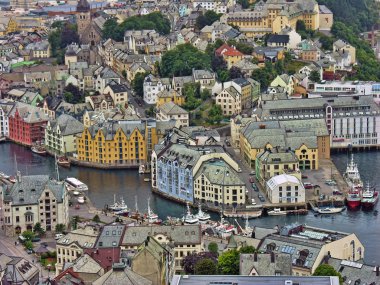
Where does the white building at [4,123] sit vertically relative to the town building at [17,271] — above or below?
below

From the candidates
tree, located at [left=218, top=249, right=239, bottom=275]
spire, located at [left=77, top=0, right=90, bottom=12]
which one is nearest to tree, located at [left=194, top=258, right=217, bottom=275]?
tree, located at [left=218, top=249, right=239, bottom=275]


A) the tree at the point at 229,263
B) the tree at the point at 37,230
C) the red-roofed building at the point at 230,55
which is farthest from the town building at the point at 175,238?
the red-roofed building at the point at 230,55

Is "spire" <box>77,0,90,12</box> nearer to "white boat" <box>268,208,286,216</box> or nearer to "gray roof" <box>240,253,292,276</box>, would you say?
"white boat" <box>268,208,286,216</box>

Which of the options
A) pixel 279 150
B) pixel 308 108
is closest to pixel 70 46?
pixel 308 108

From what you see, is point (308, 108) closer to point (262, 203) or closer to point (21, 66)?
point (262, 203)

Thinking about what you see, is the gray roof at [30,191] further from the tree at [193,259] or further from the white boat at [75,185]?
the tree at [193,259]

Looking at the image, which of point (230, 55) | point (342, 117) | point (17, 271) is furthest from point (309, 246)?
point (230, 55)

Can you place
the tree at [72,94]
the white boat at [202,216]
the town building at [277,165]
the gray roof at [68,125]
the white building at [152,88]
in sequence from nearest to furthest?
the white boat at [202,216], the town building at [277,165], the gray roof at [68,125], the white building at [152,88], the tree at [72,94]
